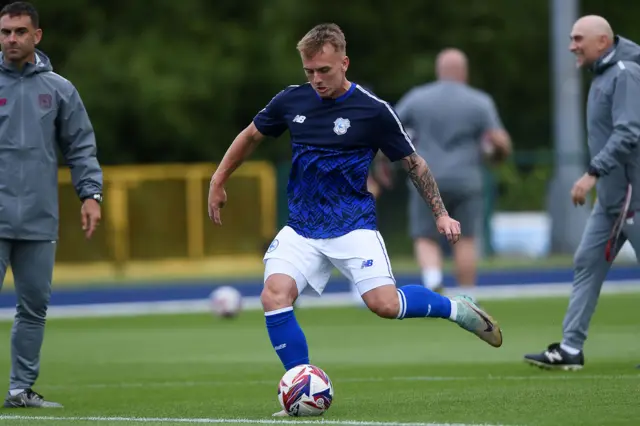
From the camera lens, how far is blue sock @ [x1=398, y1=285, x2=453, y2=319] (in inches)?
345

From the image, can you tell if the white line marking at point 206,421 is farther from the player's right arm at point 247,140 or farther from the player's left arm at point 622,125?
the player's left arm at point 622,125

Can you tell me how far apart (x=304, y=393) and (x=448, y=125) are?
301 inches

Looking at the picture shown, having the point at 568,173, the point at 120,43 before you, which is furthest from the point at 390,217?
the point at 120,43

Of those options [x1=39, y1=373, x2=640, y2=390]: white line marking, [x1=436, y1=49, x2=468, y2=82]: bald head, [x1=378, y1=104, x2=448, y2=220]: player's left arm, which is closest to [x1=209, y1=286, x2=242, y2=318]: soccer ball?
[x1=436, y1=49, x2=468, y2=82]: bald head

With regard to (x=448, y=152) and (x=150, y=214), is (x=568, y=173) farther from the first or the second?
(x=448, y=152)

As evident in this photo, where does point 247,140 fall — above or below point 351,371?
above

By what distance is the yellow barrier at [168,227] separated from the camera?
2597 cm

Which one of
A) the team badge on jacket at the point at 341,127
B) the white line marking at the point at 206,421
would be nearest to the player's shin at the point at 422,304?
the team badge on jacket at the point at 341,127

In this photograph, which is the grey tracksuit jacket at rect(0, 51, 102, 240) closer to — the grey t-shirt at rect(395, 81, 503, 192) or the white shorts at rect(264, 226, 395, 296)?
the white shorts at rect(264, 226, 395, 296)

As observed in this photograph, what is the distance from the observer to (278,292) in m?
8.49

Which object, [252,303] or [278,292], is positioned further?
[252,303]

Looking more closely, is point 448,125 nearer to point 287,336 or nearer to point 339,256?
point 339,256

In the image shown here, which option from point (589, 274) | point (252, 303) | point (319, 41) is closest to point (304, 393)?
point (319, 41)

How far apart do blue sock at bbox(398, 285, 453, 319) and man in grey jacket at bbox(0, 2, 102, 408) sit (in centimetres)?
195
